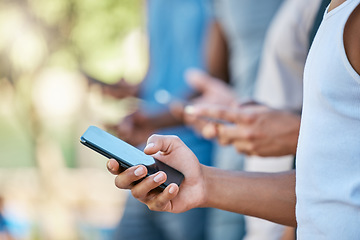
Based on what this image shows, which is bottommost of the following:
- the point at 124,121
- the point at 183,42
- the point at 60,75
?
the point at 124,121

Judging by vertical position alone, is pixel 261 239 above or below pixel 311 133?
below

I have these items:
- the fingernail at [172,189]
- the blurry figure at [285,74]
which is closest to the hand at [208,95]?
the blurry figure at [285,74]

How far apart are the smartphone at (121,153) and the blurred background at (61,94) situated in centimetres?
299

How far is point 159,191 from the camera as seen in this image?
1.02 metres

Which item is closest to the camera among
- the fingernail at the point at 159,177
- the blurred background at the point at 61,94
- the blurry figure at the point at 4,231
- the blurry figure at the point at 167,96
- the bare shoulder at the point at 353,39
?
the bare shoulder at the point at 353,39

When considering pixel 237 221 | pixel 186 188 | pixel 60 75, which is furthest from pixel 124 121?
pixel 60 75

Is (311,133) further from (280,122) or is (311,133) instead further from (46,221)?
(46,221)

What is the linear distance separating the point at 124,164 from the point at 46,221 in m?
3.97

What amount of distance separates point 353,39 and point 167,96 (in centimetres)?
169

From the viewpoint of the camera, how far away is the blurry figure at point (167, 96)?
7.80 feet

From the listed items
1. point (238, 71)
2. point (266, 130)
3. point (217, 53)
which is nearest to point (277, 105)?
point (266, 130)

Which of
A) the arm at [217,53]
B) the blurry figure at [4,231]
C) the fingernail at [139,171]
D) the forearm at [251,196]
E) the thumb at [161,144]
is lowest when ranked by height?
the blurry figure at [4,231]

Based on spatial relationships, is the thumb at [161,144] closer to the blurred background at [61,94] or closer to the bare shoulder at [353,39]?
the bare shoulder at [353,39]

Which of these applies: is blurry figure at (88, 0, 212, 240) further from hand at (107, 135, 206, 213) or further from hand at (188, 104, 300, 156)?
hand at (107, 135, 206, 213)
